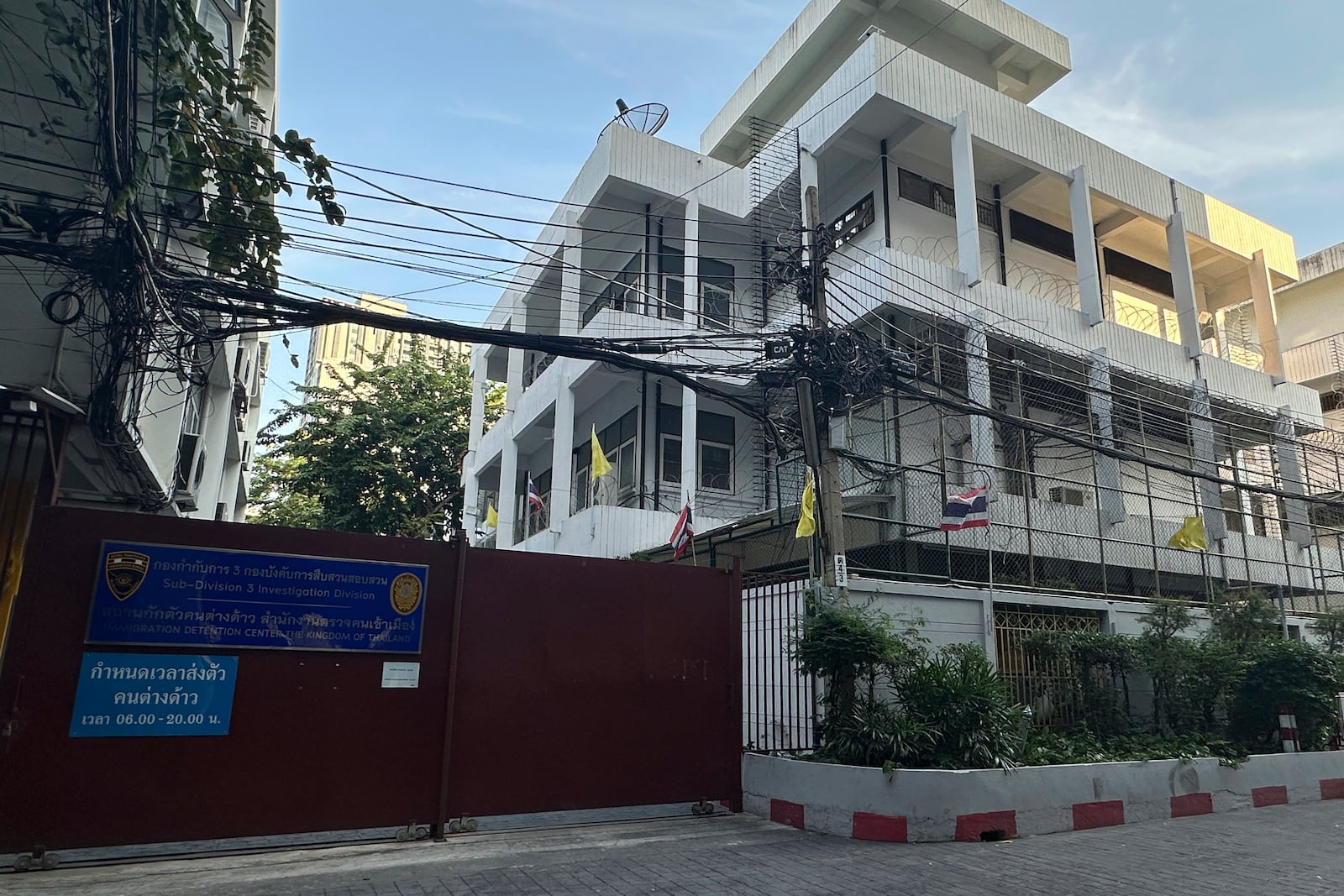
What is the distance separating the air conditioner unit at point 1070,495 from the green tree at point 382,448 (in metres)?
18.0

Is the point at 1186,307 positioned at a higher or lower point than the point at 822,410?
higher

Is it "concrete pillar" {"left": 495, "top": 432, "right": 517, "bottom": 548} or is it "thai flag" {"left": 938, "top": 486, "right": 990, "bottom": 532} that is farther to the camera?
"concrete pillar" {"left": 495, "top": 432, "right": 517, "bottom": 548}

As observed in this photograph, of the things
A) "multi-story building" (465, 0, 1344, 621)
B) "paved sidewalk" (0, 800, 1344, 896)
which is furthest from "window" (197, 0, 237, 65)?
"paved sidewalk" (0, 800, 1344, 896)

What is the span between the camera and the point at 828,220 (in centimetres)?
1870

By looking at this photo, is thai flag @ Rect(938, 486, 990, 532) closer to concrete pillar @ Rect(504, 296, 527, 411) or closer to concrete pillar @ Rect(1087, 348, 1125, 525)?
concrete pillar @ Rect(1087, 348, 1125, 525)

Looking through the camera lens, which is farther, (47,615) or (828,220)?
(828,220)

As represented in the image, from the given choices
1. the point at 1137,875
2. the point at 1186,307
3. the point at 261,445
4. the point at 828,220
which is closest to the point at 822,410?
the point at 1137,875

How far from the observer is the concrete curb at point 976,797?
24.2ft

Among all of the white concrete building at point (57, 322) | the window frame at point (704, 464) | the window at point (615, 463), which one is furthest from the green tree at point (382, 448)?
the white concrete building at point (57, 322)

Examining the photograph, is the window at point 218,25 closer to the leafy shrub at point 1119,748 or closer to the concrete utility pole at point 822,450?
the concrete utility pole at point 822,450

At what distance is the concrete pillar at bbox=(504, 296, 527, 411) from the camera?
23.2 metres

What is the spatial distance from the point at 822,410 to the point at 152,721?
23.0 feet

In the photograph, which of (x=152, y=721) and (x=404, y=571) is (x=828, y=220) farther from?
(x=152, y=721)

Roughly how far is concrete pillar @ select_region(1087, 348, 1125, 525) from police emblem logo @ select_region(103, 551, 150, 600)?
14307mm
